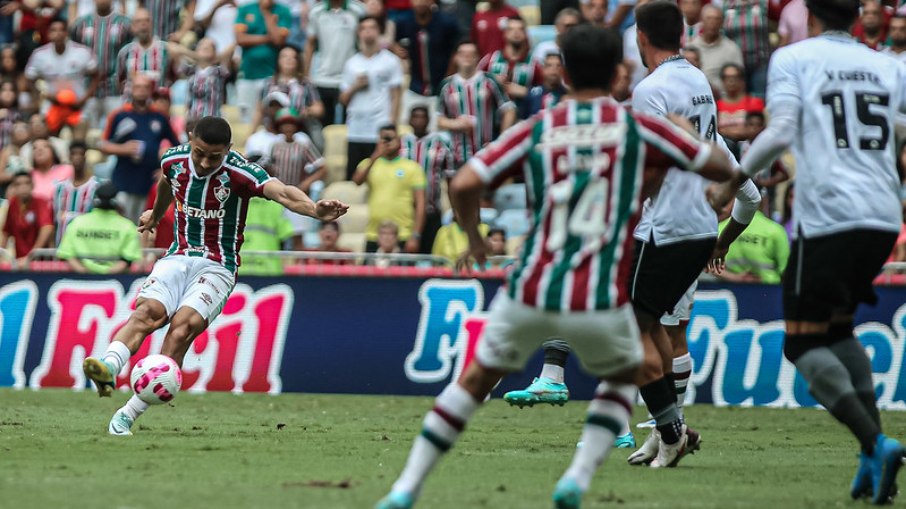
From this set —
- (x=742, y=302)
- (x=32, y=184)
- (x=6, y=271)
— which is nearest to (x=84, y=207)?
(x=32, y=184)

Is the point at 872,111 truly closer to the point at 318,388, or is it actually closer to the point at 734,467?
the point at 734,467

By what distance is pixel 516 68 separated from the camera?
65.1 feet

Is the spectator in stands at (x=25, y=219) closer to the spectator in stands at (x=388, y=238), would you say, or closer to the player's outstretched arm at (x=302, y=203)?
the spectator in stands at (x=388, y=238)

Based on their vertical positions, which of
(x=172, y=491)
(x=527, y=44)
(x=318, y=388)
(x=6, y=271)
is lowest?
(x=318, y=388)

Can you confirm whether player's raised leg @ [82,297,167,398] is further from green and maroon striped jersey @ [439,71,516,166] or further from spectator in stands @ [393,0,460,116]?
spectator in stands @ [393,0,460,116]

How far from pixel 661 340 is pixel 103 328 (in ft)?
28.7

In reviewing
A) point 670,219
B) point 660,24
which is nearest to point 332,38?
point 660,24

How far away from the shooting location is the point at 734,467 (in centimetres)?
938

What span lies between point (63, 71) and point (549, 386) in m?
14.8

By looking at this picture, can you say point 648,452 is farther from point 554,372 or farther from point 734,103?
point 734,103

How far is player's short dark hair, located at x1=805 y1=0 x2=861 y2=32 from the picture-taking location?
311 inches

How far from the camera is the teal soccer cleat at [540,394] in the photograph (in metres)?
10.5

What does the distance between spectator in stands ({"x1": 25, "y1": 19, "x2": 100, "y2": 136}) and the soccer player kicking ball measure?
56.5ft

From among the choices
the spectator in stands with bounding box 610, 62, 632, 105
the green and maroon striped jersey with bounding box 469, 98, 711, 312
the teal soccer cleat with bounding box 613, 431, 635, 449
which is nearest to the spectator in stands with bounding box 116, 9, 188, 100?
the spectator in stands with bounding box 610, 62, 632, 105
